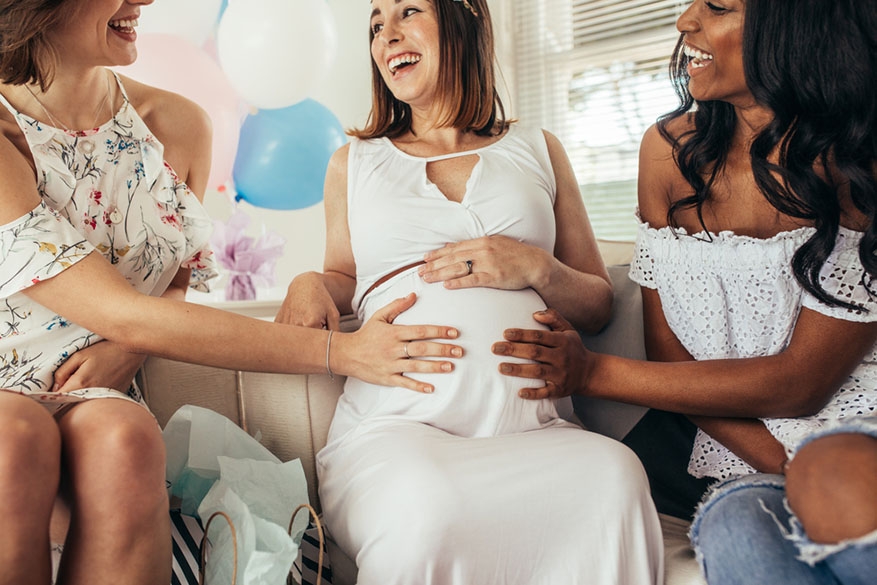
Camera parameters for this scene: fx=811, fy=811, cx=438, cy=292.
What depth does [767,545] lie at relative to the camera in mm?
969

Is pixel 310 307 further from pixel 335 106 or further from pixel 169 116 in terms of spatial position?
pixel 335 106

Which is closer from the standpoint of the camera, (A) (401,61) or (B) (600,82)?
(A) (401,61)

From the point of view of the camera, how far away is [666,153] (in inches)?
61.8

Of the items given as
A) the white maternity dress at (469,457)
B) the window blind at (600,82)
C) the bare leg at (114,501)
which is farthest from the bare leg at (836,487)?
the window blind at (600,82)

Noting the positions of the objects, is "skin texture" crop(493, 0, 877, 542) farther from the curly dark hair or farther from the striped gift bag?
the striped gift bag

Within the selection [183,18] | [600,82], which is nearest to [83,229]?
[183,18]

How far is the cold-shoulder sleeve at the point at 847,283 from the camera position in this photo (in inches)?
51.0

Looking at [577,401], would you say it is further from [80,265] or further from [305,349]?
[80,265]

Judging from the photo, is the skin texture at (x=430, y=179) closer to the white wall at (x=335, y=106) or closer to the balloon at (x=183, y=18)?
the balloon at (x=183, y=18)

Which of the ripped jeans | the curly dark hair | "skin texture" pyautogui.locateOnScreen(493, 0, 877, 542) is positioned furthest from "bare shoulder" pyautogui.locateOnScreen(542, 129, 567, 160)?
the ripped jeans

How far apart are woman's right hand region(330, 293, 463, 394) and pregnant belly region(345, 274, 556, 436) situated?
2cm

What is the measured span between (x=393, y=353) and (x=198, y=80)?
1742mm

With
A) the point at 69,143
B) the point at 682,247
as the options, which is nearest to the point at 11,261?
the point at 69,143

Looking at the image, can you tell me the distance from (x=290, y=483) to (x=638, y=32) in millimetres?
3548
